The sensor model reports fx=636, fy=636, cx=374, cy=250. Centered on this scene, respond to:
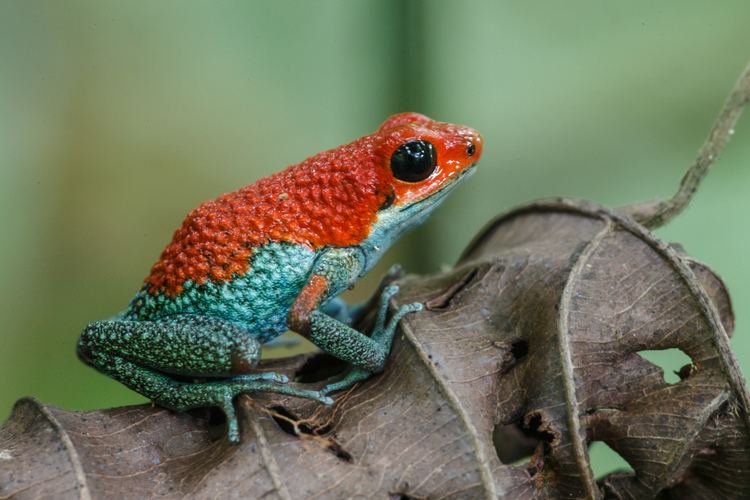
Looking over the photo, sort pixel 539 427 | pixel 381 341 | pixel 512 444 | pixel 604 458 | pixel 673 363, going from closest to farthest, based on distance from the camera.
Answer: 1. pixel 539 427
2. pixel 381 341
3. pixel 512 444
4. pixel 673 363
5. pixel 604 458

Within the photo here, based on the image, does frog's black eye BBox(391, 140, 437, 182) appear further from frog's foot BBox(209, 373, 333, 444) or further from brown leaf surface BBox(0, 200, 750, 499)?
frog's foot BBox(209, 373, 333, 444)

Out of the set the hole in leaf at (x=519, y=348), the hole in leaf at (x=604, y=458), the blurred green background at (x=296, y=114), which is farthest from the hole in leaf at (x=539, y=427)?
the hole in leaf at (x=604, y=458)

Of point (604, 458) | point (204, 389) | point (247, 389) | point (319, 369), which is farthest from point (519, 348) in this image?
point (604, 458)

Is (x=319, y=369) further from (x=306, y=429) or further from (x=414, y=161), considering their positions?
(x=414, y=161)

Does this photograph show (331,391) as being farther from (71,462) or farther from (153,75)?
(153,75)

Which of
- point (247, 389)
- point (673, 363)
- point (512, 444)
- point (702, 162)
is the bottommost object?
point (512, 444)

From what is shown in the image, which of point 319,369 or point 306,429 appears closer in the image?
point 306,429
